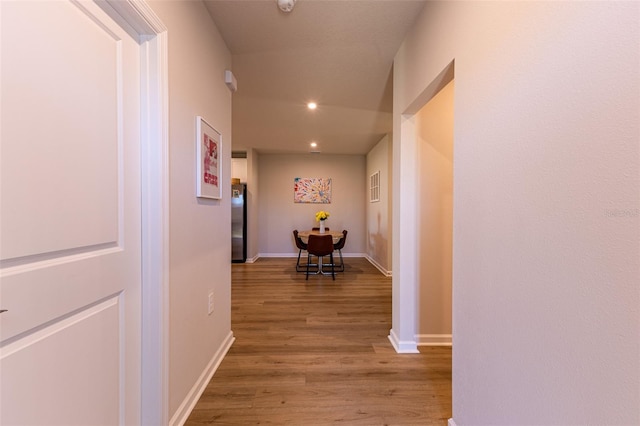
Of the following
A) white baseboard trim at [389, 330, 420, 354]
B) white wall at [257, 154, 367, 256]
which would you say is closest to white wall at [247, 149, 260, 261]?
white wall at [257, 154, 367, 256]

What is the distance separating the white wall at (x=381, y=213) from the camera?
4512mm

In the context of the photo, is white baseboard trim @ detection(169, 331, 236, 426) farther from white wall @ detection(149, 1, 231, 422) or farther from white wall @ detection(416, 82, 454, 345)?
white wall @ detection(416, 82, 454, 345)

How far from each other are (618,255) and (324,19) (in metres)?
1.99

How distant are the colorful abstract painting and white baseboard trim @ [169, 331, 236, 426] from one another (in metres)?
4.40

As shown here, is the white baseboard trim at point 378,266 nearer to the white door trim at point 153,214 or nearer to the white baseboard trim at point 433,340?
the white baseboard trim at point 433,340

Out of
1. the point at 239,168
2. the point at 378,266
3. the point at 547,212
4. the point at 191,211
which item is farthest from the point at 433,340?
the point at 239,168

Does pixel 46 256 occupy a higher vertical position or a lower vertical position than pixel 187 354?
higher

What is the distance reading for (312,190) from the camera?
20.5ft

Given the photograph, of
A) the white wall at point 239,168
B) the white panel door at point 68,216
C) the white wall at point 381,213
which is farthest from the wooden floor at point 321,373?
the white wall at point 239,168

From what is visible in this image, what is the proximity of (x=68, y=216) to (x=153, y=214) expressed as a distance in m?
0.34

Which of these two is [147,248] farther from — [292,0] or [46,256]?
[292,0]

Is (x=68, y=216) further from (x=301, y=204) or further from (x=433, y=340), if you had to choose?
(x=301, y=204)

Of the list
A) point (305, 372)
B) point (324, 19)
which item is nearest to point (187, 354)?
point (305, 372)

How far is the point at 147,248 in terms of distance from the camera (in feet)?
3.86
